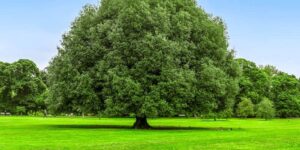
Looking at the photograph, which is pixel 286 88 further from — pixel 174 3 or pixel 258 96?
pixel 174 3

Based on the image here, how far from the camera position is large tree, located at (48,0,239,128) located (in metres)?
40.2

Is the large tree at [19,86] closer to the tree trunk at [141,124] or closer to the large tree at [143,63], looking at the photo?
the large tree at [143,63]

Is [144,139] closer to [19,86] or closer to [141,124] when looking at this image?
[141,124]

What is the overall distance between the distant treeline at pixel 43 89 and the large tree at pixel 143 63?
70554 mm

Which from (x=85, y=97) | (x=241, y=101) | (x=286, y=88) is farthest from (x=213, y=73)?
(x=286, y=88)

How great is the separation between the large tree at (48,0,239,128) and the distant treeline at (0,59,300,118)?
70.6 metres

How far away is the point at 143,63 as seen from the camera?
40719mm

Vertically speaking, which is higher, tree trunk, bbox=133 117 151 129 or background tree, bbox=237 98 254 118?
background tree, bbox=237 98 254 118

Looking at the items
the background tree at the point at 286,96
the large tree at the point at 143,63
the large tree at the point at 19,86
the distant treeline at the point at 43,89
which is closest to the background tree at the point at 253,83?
the distant treeline at the point at 43,89

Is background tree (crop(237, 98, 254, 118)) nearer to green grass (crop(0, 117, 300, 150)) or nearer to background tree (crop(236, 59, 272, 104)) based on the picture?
background tree (crop(236, 59, 272, 104))

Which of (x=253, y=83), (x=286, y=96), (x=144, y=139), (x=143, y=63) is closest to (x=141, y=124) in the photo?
(x=143, y=63)

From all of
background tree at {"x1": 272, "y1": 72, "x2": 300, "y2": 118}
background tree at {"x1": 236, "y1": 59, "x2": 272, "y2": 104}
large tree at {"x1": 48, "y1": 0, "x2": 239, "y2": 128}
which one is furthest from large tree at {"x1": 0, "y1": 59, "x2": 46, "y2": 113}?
large tree at {"x1": 48, "y1": 0, "x2": 239, "y2": 128}

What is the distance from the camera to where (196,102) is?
140 feet

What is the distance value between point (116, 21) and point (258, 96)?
79712mm
